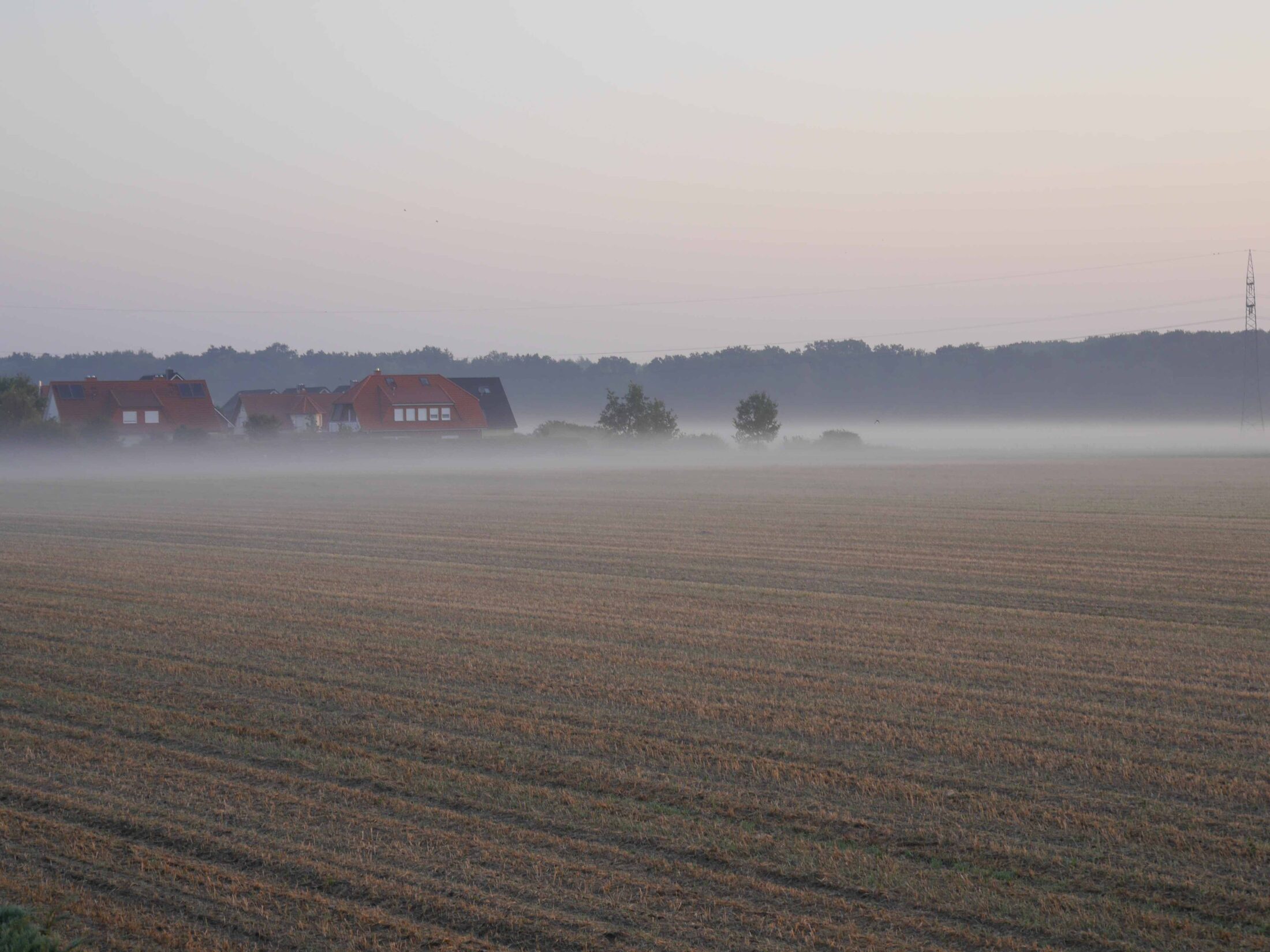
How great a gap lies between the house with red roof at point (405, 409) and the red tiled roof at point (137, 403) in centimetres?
1001

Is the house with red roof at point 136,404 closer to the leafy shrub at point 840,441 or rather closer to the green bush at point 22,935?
the leafy shrub at point 840,441

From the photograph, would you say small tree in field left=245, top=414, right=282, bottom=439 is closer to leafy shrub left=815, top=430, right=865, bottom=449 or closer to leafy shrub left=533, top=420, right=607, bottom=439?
leafy shrub left=533, top=420, right=607, bottom=439

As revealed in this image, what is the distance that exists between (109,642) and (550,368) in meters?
149

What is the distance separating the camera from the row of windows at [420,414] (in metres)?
85.1

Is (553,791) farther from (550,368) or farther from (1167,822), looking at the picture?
(550,368)

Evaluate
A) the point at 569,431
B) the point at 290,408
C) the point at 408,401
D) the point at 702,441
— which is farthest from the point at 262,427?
the point at 702,441

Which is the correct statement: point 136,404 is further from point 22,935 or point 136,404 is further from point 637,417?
point 22,935

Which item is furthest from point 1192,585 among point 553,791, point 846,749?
point 553,791

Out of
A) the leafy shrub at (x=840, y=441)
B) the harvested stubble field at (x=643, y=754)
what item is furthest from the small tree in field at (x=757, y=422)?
the harvested stubble field at (x=643, y=754)

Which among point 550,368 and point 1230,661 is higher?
point 550,368

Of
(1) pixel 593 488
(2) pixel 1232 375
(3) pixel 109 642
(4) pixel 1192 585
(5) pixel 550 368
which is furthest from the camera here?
(5) pixel 550 368

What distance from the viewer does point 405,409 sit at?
85.2 metres

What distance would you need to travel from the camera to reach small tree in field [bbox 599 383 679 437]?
87875mm

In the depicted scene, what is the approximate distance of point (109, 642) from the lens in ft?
39.8
